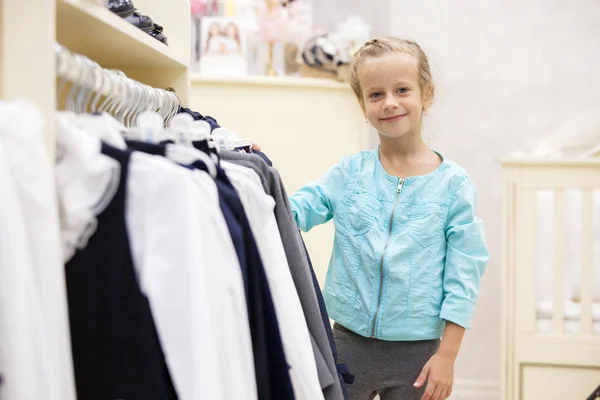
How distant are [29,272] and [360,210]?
2.87ft

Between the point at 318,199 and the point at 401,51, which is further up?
the point at 401,51

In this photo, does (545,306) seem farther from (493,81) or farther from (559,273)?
(493,81)

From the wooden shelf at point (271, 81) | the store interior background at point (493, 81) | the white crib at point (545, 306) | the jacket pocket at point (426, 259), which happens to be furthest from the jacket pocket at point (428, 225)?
the store interior background at point (493, 81)

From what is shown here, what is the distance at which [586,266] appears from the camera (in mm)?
2146

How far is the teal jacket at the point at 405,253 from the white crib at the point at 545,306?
34.1 inches

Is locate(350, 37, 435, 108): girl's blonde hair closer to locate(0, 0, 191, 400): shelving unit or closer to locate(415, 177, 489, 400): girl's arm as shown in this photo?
locate(415, 177, 489, 400): girl's arm

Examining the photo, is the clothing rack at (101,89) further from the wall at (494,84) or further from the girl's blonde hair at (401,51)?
the wall at (494,84)

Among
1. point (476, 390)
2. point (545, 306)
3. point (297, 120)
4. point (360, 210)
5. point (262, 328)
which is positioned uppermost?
point (297, 120)

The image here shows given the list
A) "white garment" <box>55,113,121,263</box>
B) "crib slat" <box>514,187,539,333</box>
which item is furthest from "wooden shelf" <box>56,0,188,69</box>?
"crib slat" <box>514,187,539,333</box>

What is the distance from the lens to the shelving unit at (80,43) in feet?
2.25

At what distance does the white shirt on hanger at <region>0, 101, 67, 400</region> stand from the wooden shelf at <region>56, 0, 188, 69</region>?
21cm

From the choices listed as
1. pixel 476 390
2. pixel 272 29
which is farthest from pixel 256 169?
pixel 476 390

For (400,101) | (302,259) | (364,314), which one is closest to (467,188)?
(400,101)

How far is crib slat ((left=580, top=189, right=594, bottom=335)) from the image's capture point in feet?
7.02
